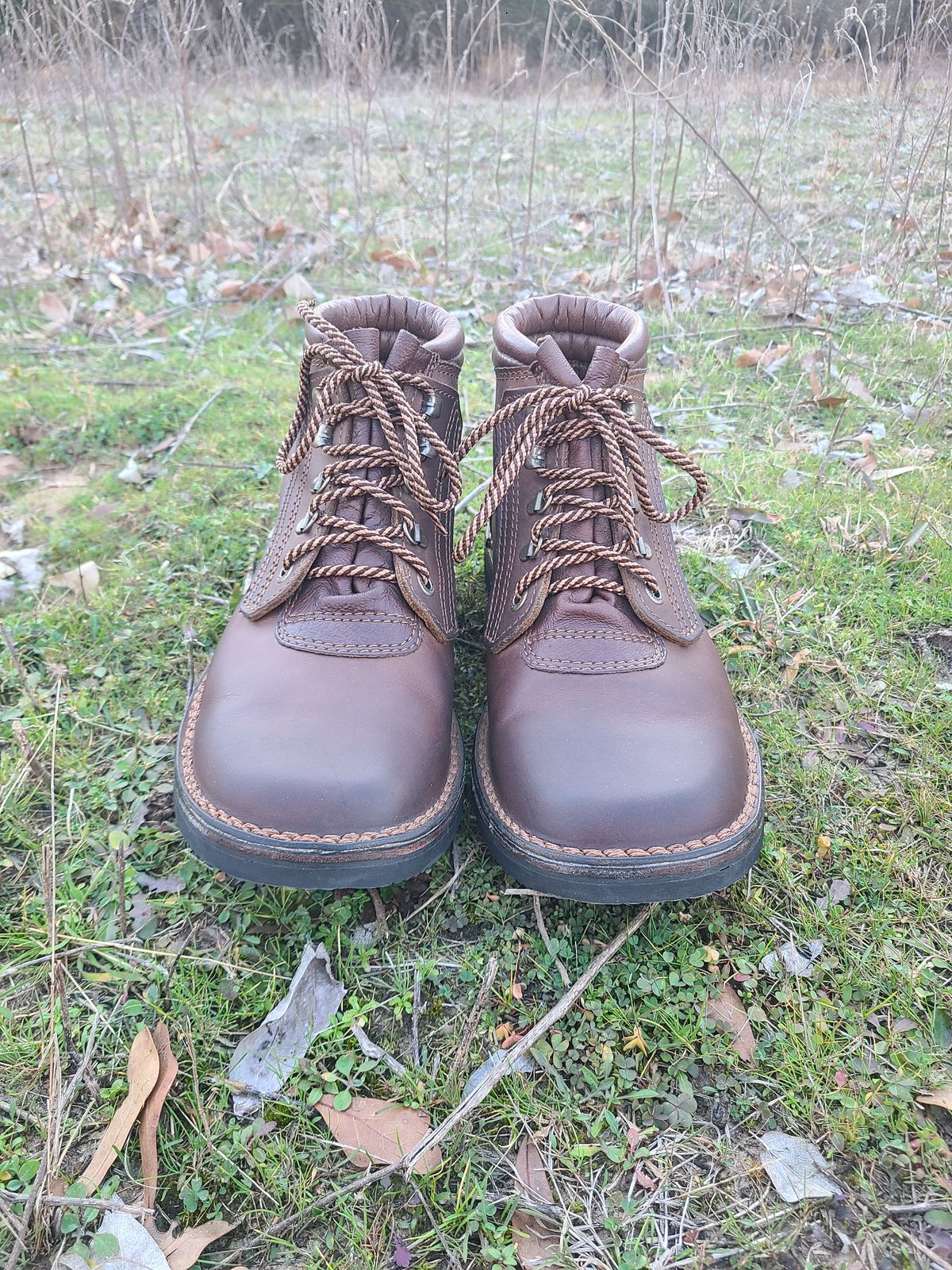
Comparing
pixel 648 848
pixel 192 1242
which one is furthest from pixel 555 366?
pixel 192 1242

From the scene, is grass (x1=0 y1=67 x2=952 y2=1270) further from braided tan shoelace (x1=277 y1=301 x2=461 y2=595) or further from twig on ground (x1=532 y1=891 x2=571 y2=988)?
braided tan shoelace (x1=277 y1=301 x2=461 y2=595)

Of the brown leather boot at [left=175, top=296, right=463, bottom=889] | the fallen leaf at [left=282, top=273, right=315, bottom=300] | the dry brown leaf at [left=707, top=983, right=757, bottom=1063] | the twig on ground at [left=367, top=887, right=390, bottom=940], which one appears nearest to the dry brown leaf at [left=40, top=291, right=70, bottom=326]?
the fallen leaf at [left=282, top=273, right=315, bottom=300]

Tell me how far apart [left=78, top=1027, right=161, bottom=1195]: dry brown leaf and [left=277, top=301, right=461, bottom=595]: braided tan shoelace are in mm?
883

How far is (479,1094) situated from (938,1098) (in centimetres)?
68

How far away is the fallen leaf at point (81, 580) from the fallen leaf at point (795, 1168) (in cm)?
205

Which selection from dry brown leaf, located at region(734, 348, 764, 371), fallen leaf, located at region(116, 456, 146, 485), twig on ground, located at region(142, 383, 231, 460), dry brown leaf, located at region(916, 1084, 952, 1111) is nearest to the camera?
dry brown leaf, located at region(916, 1084, 952, 1111)

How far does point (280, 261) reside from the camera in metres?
4.75

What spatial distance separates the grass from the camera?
1103mm

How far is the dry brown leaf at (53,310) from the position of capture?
402 cm

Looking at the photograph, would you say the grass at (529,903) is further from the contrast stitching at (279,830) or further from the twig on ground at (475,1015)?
the contrast stitching at (279,830)

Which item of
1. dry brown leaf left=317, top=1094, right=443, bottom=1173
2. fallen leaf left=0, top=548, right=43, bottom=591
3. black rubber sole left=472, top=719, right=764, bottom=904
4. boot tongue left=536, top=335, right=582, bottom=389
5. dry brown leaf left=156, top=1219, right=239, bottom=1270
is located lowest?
dry brown leaf left=156, top=1219, right=239, bottom=1270

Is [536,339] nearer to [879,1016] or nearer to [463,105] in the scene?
[879,1016]

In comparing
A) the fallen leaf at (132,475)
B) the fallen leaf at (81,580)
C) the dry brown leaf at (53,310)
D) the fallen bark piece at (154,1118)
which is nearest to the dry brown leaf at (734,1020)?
the fallen bark piece at (154,1118)

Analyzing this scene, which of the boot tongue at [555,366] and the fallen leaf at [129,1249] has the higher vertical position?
the boot tongue at [555,366]
